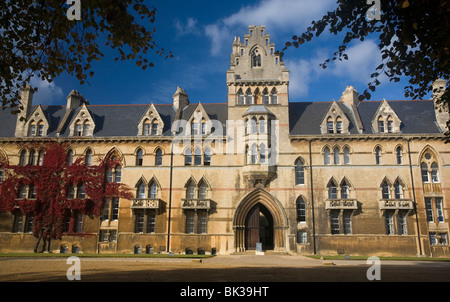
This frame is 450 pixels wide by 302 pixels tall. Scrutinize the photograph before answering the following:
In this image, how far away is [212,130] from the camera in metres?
34.8

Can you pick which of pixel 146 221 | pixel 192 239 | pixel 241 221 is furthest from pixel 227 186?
pixel 146 221

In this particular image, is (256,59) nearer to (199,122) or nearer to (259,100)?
Result: (259,100)

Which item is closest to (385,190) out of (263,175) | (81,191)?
(263,175)

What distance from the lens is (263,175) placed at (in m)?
31.9

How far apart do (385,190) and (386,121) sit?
21.6ft

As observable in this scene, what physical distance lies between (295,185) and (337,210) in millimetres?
4252

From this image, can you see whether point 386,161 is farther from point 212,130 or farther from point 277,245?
point 212,130

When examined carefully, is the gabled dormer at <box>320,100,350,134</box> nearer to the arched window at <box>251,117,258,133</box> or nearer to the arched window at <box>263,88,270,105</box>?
the arched window at <box>263,88,270,105</box>

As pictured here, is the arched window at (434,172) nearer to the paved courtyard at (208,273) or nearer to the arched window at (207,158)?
the paved courtyard at (208,273)

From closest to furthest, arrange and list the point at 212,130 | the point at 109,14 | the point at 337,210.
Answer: the point at 109,14 → the point at 337,210 → the point at 212,130

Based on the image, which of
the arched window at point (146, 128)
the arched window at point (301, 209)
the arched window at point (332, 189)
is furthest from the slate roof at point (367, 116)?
the arched window at point (146, 128)

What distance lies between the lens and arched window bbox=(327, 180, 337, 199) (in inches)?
1268
